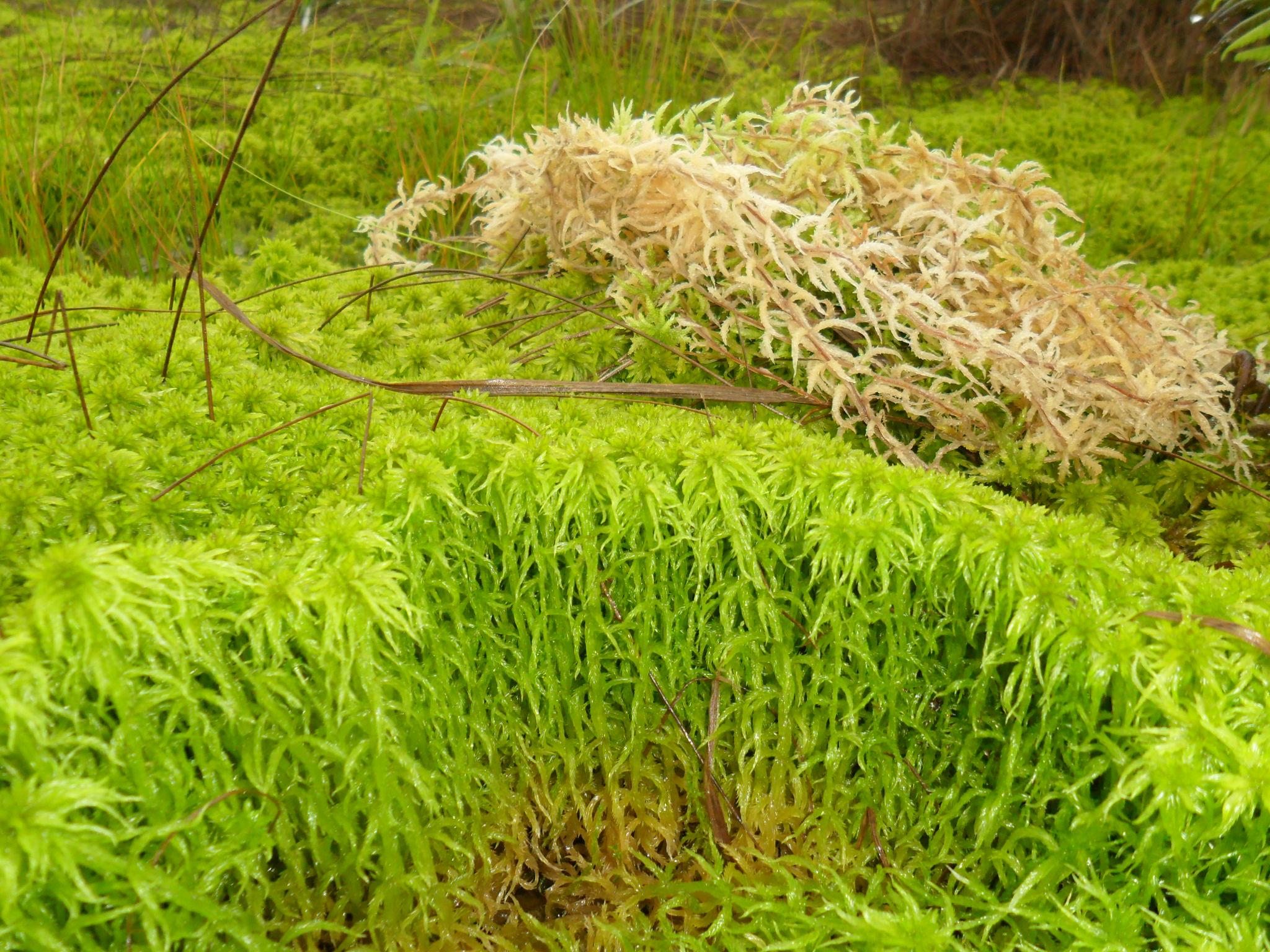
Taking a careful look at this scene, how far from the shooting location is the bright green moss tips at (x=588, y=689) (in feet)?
3.81

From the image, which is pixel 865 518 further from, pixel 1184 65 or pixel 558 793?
pixel 1184 65

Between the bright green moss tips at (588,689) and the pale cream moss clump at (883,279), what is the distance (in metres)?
0.28

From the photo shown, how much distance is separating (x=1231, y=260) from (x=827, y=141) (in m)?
2.49

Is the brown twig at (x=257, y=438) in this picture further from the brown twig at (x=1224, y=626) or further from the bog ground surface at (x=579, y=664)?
the brown twig at (x=1224, y=626)

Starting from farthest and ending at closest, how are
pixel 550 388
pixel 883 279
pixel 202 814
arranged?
1. pixel 883 279
2. pixel 550 388
3. pixel 202 814

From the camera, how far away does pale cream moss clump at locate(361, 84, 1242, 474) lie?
183cm

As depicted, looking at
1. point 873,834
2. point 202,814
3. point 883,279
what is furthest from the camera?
point 883,279

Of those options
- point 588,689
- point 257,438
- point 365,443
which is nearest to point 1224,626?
point 588,689

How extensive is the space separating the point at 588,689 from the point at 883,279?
3.60 ft

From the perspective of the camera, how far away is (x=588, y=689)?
156cm

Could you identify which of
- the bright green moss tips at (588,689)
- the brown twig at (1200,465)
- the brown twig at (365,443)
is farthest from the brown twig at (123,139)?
the brown twig at (1200,465)

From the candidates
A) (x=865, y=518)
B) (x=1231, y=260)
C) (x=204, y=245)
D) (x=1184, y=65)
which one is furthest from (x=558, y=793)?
(x=1184, y=65)

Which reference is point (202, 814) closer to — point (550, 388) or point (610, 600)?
point (610, 600)

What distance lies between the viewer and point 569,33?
412cm
